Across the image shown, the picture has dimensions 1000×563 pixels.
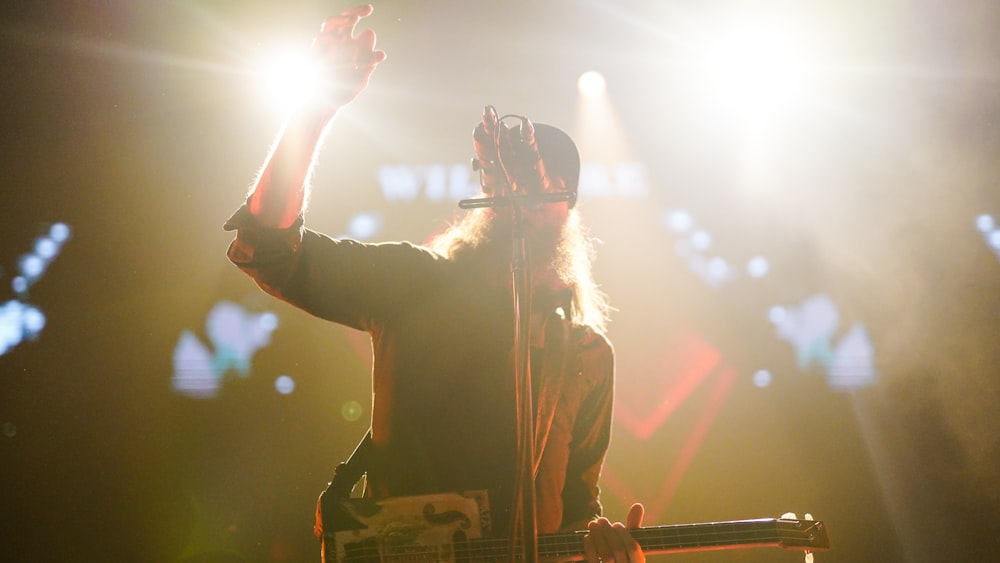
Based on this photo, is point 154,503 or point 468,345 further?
point 154,503

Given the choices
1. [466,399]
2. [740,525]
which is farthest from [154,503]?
[740,525]

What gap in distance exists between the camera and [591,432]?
8.90 ft

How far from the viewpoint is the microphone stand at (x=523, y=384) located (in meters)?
1.41

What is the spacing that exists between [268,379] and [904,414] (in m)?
4.79

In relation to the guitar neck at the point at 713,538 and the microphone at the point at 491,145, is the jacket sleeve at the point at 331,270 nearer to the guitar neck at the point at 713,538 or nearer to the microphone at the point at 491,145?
the microphone at the point at 491,145

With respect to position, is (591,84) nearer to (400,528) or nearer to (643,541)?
(643,541)

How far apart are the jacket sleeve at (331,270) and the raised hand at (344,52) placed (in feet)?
1.21

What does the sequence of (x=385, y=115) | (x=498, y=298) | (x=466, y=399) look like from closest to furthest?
(x=466, y=399), (x=498, y=298), (x=385, y=115)

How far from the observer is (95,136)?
479 cm

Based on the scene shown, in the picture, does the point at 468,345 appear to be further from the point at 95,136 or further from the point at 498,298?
the point at 95,136

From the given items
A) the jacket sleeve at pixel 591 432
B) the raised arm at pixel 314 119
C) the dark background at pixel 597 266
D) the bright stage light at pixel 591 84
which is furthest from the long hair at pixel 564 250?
the bright stage light at pixel 591 84

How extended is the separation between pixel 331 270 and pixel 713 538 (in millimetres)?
1477

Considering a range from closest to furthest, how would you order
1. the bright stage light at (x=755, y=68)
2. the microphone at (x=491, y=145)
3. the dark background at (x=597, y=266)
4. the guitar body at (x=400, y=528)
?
the microphone at (x=491, y=145) < the guitar body at (x=400, y=528) < the dark background at (x=597, y=266) < the bright stage light at (x=755, y=68)

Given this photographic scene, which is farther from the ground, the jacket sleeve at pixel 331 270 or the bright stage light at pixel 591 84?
the bright stage light at pixel 591 84
